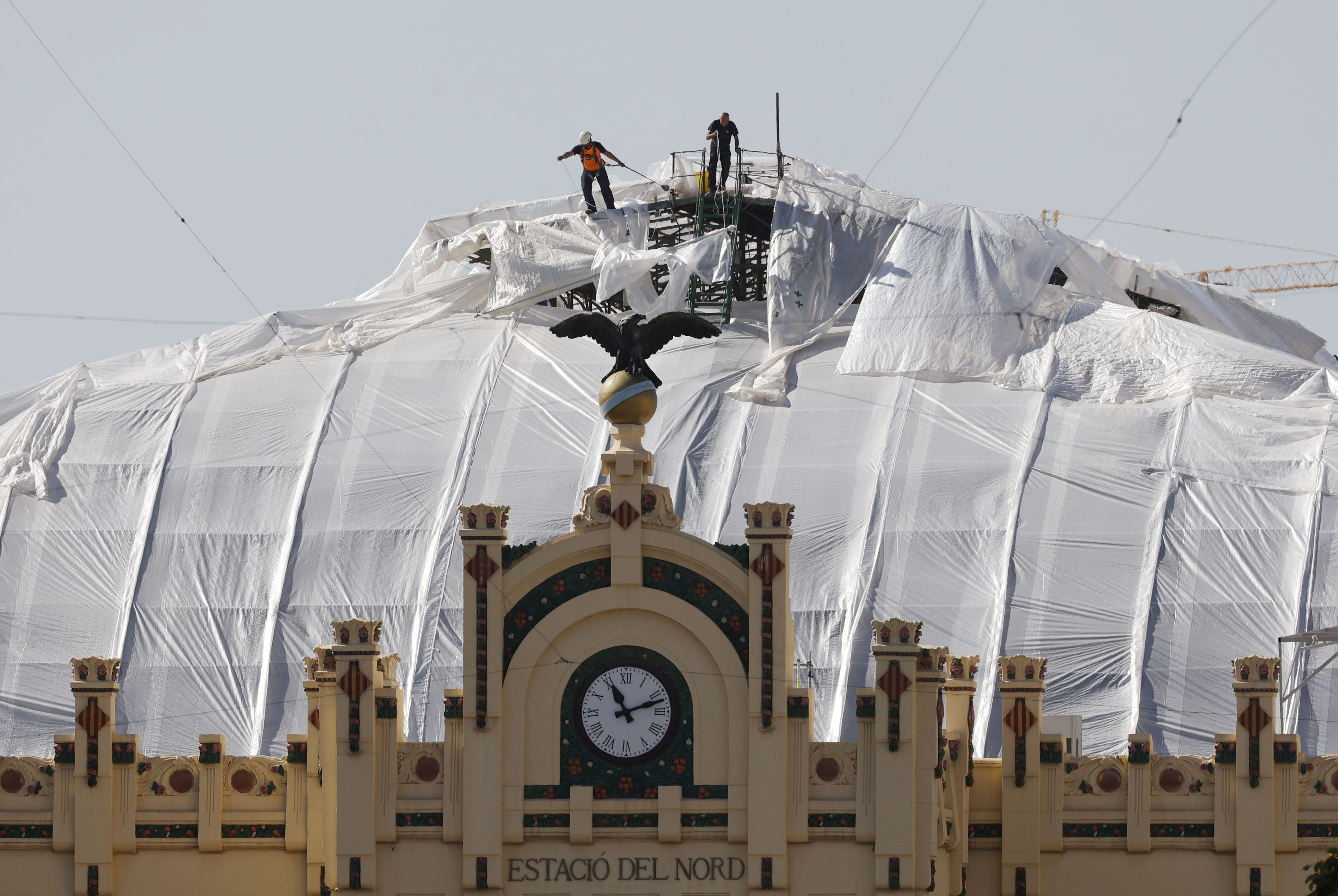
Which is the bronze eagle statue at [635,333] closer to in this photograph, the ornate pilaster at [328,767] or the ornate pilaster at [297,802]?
the ornate pilaster at [328,767]

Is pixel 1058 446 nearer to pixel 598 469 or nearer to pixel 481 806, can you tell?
pixel 598 469

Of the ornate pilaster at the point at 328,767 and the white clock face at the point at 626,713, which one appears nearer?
the white clock face at the point at 626,713

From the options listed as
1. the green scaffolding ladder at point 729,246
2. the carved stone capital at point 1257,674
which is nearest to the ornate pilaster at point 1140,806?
the carved stone capital at point 1257,674

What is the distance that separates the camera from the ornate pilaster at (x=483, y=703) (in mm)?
28625

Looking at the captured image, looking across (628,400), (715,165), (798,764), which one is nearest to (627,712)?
(798,764)

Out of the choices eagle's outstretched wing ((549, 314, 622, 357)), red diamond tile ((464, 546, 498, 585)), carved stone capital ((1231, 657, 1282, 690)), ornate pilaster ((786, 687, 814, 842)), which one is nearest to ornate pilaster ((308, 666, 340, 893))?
red diamond tile ((464, 546, 498, 585))

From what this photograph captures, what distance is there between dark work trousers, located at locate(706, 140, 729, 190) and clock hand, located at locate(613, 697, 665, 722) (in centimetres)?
2458

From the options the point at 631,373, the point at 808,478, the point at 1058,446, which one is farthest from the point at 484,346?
the point at 631,373

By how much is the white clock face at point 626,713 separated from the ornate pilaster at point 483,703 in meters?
1.19

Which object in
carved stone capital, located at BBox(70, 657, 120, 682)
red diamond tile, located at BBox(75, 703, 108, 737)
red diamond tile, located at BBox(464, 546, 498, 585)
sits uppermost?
red diamond tile, located at BBox(464, 546, 498, 585)

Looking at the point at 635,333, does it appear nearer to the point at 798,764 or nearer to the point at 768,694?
the point at 768,694

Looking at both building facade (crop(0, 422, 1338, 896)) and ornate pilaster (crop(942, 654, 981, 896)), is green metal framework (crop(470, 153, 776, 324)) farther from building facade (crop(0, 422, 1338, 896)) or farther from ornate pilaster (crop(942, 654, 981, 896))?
building facade (crop(0, 422, 1338, 896))

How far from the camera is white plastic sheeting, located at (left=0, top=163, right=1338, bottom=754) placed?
131ft

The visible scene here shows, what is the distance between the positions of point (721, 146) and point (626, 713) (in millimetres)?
25167
